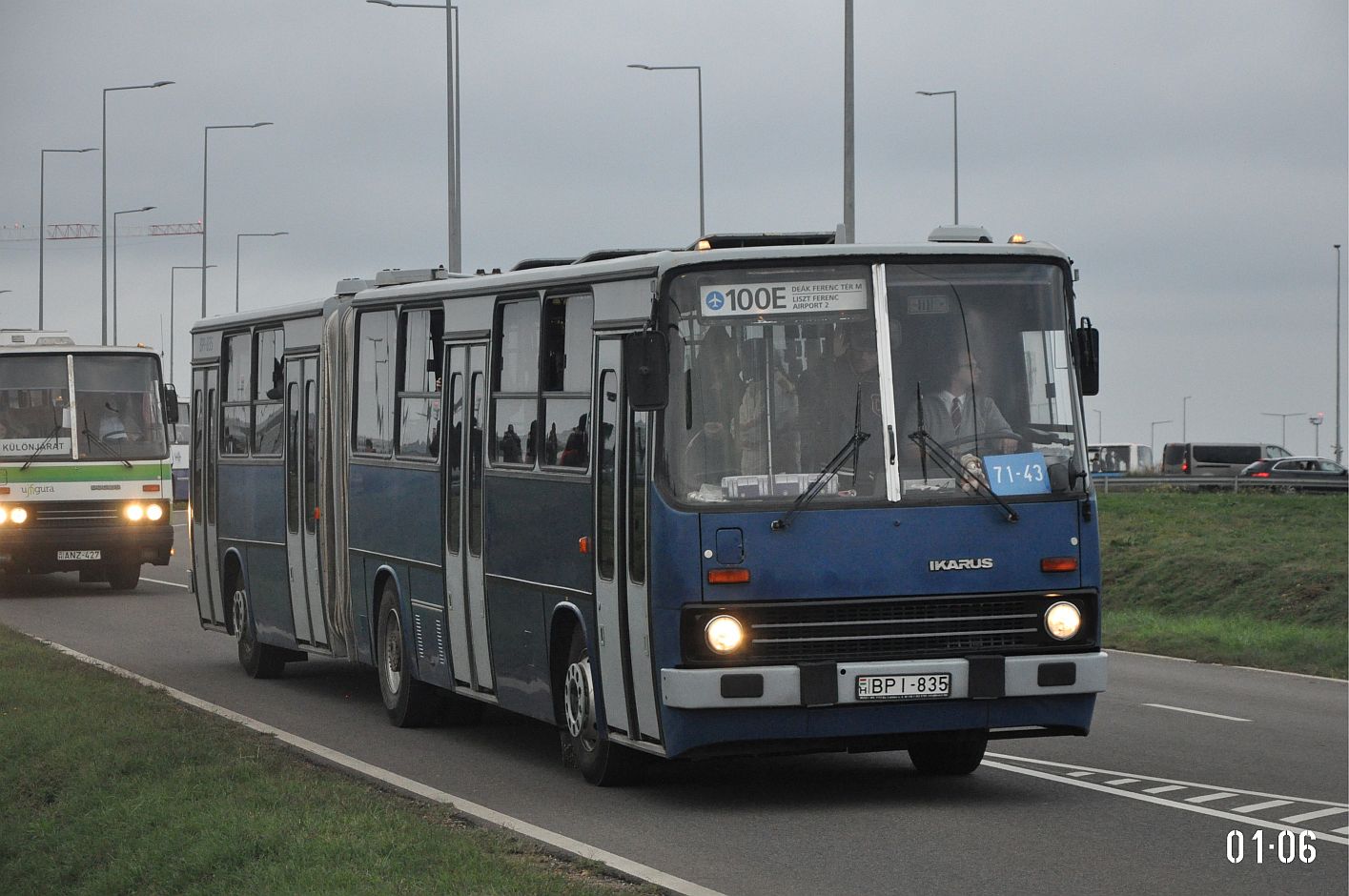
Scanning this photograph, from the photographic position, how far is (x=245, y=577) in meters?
20.3

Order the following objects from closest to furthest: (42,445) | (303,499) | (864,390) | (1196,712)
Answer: (864,390) → (1196,712) → (303,499) → (42,445)

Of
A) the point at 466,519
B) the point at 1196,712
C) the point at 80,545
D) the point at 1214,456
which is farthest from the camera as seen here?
the point at 1214,456

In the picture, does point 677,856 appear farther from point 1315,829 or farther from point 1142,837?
point 1315,829

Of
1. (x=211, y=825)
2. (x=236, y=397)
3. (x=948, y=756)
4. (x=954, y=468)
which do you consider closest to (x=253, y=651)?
(x=236, y=397)

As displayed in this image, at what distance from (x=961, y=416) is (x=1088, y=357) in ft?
2.76

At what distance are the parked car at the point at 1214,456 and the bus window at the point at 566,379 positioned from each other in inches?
3072

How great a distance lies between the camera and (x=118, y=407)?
31.1 m

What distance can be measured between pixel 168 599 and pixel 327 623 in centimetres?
1377

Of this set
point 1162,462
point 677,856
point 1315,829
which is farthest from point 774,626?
point 1162,462

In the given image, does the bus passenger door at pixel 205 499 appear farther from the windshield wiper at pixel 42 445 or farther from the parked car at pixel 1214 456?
the parked car at pixel 1214 456

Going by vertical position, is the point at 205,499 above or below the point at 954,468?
below

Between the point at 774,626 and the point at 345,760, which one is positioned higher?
the point at 774,626

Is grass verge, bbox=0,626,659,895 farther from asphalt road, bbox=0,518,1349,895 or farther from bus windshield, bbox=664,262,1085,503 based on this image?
bus windshield, bbox=664,262,1085,503

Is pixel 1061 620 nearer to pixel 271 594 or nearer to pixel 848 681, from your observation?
pixel 848 681
